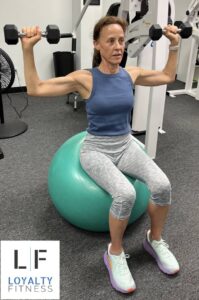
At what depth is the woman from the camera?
1.51 metres

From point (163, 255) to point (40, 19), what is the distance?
370 cm

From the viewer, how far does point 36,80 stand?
4.96 feet

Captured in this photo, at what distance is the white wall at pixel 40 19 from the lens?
409 cm

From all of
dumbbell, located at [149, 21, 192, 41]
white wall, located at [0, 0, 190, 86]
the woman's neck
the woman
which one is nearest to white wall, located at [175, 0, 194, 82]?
white wall, located at [0, 0, 190, 86]

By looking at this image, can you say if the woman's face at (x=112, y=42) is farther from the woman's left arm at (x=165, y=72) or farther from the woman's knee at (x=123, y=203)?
the woman's knee at (x=123, y=203)

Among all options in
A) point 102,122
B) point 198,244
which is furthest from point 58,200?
point 198,244

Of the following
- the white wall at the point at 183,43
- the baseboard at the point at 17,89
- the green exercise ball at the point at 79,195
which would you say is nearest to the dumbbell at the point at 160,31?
the green exercise ball at the point at 79,195

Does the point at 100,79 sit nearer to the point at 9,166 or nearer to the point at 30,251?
the point at 30,251

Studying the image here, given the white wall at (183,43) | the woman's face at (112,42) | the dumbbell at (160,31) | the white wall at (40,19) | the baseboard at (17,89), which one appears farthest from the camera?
the white wall at (183,43)

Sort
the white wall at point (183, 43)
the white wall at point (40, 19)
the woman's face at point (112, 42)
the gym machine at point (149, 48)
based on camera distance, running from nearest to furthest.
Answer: the woman's face at point (112, 42)
the gym machine at point (149, 48)
the white wall at point (40, 19)
the white wall at point (183, 43)

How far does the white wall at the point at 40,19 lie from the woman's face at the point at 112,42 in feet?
9.77

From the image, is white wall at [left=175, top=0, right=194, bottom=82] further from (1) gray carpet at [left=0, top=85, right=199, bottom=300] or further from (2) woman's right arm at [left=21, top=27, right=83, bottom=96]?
(2) woman's right arm at [left=21, top=27, right=83, bottom=96]

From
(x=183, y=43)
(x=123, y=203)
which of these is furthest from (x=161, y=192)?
(x=183, y=43)

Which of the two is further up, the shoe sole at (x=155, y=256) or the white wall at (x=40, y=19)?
the white wall at (x=40, y=19)
